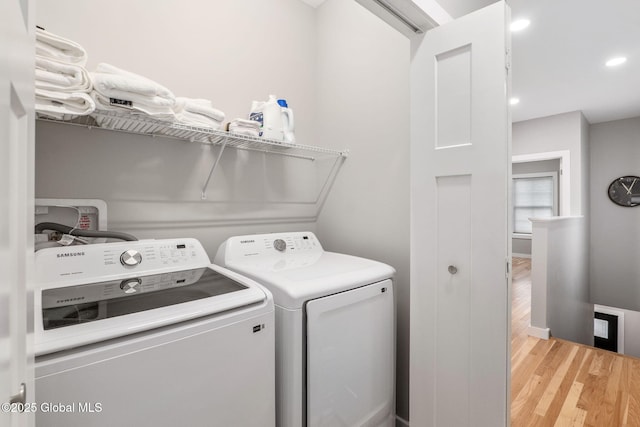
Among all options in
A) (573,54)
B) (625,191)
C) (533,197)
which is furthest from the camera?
(533,197)

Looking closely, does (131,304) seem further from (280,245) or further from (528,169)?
(528,169)

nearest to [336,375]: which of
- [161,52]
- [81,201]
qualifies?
[81,201]

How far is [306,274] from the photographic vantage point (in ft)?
4.42

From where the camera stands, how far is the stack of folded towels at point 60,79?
102 centimetres

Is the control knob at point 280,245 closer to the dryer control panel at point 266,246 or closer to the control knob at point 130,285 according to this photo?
the dryer control panel at point 266,246

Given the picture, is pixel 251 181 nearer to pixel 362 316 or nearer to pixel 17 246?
pixel 362 316

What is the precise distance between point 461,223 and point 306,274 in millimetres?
728

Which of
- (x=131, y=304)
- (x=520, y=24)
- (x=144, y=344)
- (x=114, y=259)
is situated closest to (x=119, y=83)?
(x=114, y=259)

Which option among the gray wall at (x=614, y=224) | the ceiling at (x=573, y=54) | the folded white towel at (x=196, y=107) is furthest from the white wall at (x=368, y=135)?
the gray wall at (x=614, y=224)

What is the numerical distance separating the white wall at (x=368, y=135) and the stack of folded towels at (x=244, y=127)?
696 mm

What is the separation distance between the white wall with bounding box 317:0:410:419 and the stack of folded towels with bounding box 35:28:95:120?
1.43 metres

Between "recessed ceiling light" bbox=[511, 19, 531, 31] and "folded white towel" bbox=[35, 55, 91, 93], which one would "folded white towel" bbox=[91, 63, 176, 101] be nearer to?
"folded white towel" bbox=[35, 55, 91, 93]

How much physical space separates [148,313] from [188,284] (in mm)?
301

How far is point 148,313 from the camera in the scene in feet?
2.84
